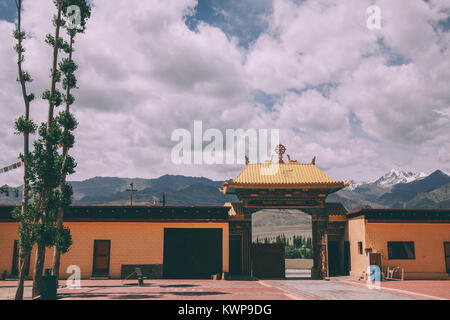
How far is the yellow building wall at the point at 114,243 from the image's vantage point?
24172mm

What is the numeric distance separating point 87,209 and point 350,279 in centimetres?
1843

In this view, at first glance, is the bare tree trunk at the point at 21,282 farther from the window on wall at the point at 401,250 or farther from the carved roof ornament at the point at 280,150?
the window on wall at the point at 401,250

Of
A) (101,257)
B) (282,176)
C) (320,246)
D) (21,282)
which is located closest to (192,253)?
(101,257)

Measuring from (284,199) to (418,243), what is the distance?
9396 millimetres

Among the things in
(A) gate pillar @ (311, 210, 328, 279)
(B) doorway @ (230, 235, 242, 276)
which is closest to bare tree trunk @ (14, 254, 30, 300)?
(B) doorway @ (230, 235, 242, 276)

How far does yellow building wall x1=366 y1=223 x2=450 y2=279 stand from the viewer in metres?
24.4

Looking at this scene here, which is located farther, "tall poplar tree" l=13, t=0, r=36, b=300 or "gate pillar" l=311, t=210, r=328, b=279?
"gate pillar" l=311, t=210, r=328, b=279

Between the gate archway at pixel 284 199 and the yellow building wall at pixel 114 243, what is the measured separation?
1.63m

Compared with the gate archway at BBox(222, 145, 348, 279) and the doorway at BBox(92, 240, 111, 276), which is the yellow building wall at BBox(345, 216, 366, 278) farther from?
the doorway at BBox(92, 240, 111, 276)

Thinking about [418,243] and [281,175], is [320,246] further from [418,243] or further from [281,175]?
[418,243]

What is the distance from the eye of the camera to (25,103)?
15.4m

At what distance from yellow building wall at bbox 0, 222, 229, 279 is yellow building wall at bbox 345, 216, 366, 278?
Result: 29.7ft

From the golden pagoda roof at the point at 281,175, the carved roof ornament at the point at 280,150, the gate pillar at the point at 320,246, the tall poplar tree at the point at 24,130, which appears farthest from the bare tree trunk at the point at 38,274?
the carved roof ornament at the point at 280,150
